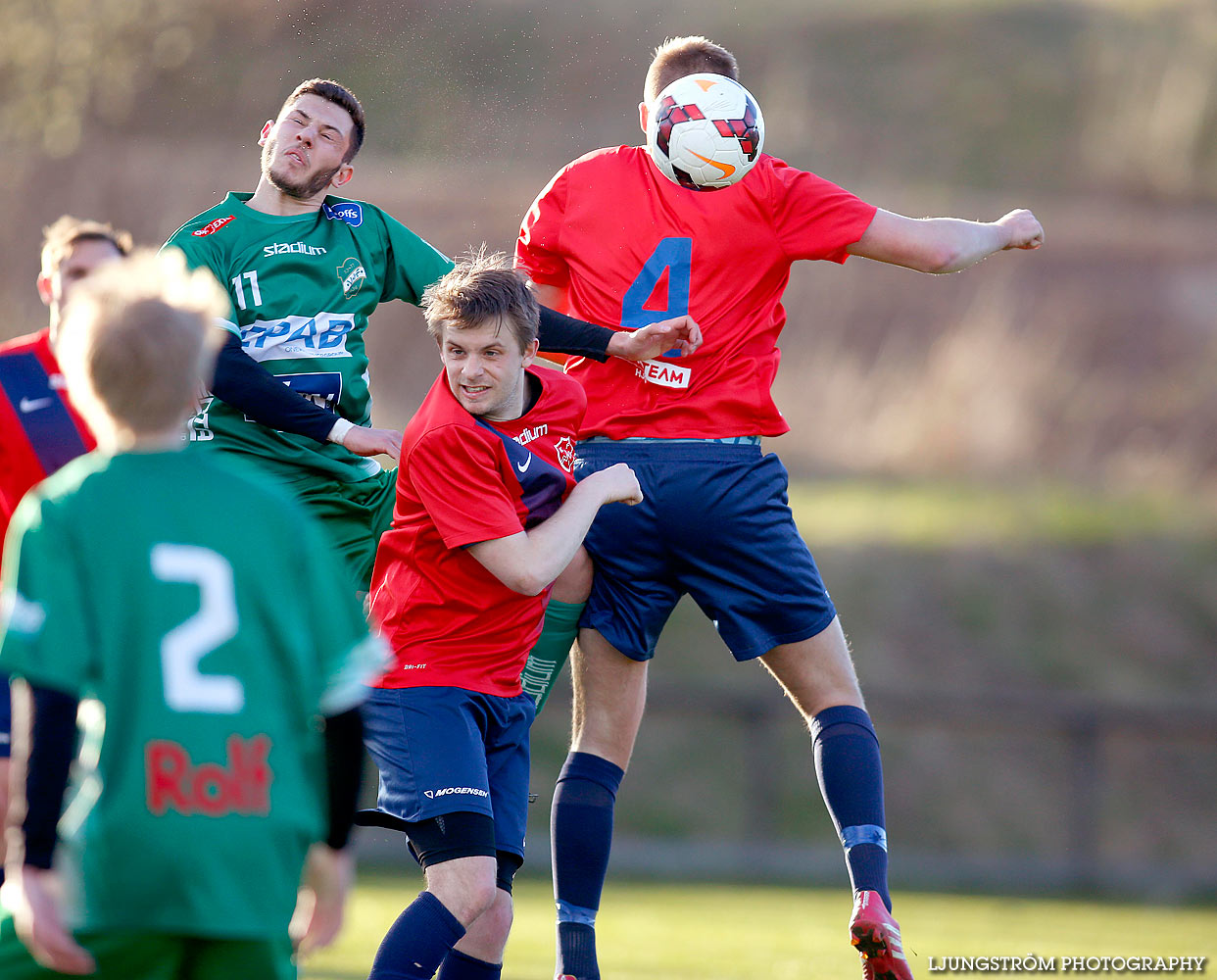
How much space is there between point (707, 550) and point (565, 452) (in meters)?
0.50

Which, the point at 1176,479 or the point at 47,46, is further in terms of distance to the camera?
the point at 1176,479

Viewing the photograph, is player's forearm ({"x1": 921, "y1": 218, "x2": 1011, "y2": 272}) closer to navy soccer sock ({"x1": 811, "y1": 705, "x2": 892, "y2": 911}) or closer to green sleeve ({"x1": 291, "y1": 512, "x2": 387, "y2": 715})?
navy soccer sock ({"x1": 811, "y1": 705, "x2": 892, "y2": 911})

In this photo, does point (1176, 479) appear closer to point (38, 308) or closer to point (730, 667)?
point (730, 667)

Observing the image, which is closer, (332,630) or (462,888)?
(332,630)

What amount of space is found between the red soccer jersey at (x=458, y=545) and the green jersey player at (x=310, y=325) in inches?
11.9

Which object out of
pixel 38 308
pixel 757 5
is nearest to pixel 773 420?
pixel 38 308

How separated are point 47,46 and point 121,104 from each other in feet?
15.6

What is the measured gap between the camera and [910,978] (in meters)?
4.25

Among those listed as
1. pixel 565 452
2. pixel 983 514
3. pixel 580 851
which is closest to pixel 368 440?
pixel 565 452

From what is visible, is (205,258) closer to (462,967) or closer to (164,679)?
(462,967)

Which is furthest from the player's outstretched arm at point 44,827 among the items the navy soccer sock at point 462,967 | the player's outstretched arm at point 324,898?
the navy soccer sock at point 462,967

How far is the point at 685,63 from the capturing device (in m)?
4.79

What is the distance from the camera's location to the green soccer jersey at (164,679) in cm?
254

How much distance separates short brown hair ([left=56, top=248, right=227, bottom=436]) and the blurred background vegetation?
1460 centimetres
